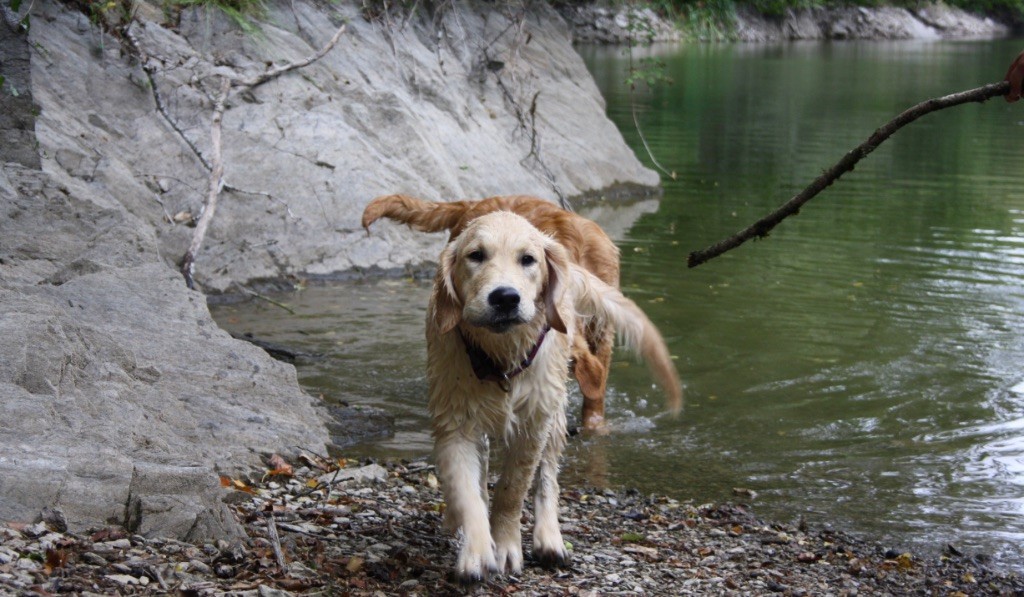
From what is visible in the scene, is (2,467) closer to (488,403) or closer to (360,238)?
(488,403)

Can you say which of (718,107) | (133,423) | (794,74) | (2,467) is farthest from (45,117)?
(794,74)

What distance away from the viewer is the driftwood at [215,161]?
31.9ft

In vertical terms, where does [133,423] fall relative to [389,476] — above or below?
above

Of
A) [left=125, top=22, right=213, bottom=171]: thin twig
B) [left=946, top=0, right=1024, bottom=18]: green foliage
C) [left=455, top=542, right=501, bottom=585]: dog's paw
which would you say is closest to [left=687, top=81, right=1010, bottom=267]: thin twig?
[left=455, top=542, right=501, bottom=585]: dog's paw

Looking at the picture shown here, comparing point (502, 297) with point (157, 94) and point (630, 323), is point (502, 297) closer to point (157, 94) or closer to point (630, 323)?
point (630, 323)

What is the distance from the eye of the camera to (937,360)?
902cm

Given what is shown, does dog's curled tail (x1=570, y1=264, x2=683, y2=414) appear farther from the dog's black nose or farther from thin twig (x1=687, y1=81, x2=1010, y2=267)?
the dog's black nose

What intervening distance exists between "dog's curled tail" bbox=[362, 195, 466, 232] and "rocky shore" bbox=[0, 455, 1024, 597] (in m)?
2.22

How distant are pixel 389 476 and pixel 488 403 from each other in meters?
1.38

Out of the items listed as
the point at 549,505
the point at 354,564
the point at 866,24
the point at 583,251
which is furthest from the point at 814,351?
the point at 866,24

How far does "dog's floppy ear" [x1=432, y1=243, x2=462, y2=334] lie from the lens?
4.80m

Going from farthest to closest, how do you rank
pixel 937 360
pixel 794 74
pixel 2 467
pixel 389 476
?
1. pixel 794 74
2. pixel 937 360
3. pixel 389 476
4. pixel 2 467

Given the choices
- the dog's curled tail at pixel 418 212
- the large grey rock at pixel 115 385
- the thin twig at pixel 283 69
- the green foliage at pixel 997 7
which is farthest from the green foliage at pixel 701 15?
the green foliage at pixel 997 7

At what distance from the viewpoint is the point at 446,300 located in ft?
15.9
